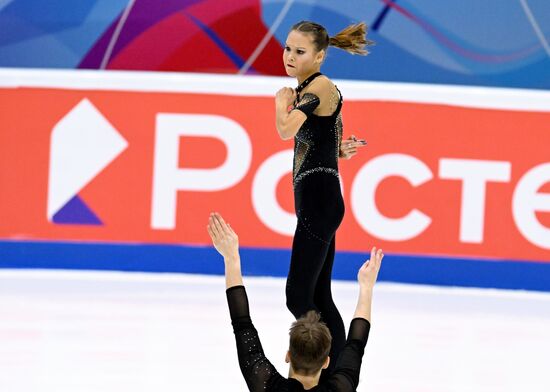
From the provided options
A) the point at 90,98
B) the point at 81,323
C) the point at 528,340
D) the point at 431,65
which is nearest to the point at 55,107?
the point at 90,98

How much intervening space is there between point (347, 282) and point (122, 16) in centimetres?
264

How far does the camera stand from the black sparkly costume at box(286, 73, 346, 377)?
14.0ft

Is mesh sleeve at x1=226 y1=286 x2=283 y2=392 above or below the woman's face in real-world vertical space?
below

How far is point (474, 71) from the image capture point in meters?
8.64

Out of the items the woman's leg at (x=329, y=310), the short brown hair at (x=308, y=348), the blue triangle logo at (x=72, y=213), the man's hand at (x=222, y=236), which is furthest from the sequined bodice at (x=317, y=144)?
the blue triangle logo at (x=72, y=213)

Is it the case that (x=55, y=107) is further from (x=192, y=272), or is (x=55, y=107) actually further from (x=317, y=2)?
(x=317, y=2)

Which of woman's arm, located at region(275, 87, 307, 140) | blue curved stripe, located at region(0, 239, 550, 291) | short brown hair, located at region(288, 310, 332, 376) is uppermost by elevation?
blue curved stripe, located at region(0, 239, 550, 291)

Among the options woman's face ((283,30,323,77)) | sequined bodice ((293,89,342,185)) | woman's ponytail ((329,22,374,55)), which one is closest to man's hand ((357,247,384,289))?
sequined bodice ((293,89,342,185))

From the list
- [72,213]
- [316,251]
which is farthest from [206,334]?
[72,213]

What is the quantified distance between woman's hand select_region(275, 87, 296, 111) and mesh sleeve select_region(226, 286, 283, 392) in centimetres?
111

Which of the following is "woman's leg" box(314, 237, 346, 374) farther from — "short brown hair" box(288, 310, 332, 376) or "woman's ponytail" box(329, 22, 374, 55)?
"short brown hair" box(288, 310, 332, 376)

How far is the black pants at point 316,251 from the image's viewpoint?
4.27 meters

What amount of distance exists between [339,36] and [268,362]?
1.74 m

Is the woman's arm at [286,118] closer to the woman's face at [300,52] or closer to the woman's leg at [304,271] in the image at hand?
the woman's face at [300,52]
